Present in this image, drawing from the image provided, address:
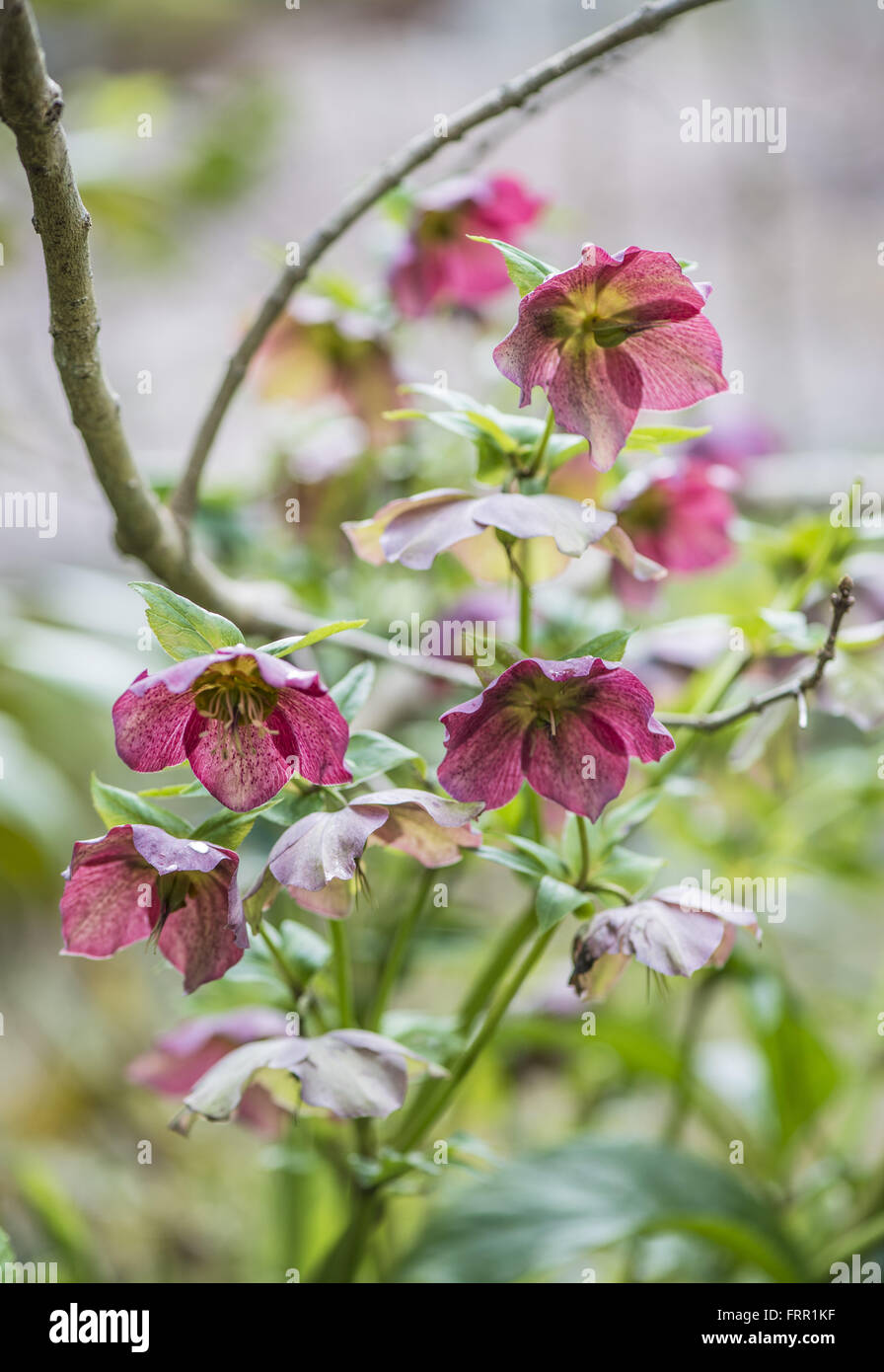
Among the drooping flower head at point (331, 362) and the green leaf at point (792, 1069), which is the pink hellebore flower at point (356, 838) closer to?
the drooping flower head at point (331, 362)

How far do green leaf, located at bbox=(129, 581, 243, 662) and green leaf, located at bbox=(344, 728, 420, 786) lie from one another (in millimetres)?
50

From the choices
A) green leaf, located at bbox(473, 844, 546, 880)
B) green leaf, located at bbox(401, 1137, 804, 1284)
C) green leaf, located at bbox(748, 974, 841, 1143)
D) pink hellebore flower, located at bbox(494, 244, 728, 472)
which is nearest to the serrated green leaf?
green leaf, located at bbox(473, 844, 546, 880)

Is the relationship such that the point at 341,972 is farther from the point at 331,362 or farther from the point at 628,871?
the point at 331,362

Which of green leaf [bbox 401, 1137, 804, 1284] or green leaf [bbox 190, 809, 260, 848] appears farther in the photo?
green leaf [bbox 401, 1137, 804, 1284]

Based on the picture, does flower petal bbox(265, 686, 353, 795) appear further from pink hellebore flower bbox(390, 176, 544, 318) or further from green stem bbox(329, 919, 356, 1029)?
pink hellebore flower bbox(390, 176, 544, 318)

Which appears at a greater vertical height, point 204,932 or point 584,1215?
point 204,932

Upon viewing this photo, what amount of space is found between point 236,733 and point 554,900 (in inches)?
4.0

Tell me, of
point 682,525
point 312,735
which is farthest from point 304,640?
point 682,525

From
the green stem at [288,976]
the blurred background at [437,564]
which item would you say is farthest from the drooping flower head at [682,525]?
the green stem at [288,976]

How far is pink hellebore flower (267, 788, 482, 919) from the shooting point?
26 cm

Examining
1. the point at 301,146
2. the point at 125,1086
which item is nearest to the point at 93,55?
the point at 301,146

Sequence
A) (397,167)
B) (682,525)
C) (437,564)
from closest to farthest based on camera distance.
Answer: (397,167), (682,525), (437,564)

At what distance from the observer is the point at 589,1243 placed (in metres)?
0.48

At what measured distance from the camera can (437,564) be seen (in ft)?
1.93
